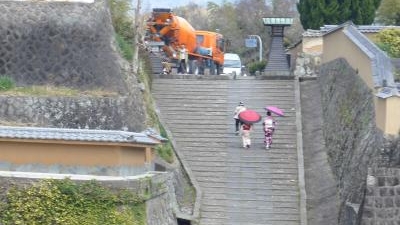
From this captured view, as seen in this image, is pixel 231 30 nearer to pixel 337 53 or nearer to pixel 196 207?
pixel 337 53

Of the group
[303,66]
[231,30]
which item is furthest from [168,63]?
[231,30]

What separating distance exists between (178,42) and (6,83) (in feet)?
50.5

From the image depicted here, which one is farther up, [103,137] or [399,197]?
[103,137]

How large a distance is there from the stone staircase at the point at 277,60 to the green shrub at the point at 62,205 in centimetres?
1806

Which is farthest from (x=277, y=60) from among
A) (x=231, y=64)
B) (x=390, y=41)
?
(x=231, y=64)

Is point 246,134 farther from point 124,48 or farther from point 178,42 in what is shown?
point 178,42

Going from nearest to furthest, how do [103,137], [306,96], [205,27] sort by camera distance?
[103,137]
[306,96]
[205,27]

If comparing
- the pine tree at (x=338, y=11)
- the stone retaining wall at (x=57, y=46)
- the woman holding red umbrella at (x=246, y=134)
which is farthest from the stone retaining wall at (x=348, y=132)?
the pine tree at (x=338, y=11)

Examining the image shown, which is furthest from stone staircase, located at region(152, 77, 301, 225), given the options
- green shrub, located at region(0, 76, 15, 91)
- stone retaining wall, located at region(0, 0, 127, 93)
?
green shrub, located at region(0, 76, 15, 91)

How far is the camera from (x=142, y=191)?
19.7 meters

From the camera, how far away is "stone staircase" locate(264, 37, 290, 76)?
122 feet

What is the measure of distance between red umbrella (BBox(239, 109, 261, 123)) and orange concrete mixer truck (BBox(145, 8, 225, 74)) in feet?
28.9

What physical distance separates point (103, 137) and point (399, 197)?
6589 millimetres

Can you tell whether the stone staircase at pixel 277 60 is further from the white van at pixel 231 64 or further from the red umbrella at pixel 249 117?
the white van at pixel 231 64
